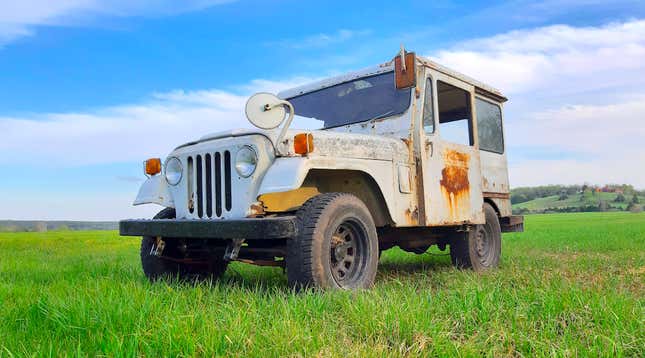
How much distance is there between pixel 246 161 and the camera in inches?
159

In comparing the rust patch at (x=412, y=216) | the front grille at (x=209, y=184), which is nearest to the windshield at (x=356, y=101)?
the rust patch at (x=412, y=216)

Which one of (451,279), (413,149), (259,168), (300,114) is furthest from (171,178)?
(451,279)

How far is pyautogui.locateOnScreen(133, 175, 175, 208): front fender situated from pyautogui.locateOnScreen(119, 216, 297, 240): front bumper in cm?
36

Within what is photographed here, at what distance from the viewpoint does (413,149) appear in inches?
195

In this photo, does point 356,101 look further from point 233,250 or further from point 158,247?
point 158,247

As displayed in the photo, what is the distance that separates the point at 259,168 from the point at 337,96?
1.86 metres

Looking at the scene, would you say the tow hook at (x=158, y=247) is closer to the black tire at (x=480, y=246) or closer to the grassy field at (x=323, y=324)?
the grassy field at (x=323, y=324)

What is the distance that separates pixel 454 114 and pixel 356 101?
1.38 metres

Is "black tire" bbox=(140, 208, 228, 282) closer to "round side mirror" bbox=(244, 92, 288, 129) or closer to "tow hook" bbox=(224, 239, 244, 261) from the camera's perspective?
"tow hook" bbox=(224, 239, 244, 261)

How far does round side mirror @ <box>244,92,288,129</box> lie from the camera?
12.8ft

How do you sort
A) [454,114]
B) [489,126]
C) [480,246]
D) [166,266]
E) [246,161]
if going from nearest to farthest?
1. [246,161]
2. [166,266]
3. [454,114]
4. [480,246]
5. [489,126]

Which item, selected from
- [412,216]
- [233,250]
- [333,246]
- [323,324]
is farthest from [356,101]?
[323,324]

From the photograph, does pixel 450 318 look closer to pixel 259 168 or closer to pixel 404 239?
pixel 259 168

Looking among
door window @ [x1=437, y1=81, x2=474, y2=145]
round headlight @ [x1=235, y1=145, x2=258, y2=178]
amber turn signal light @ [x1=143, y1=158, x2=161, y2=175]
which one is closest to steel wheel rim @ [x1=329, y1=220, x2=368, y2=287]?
round headlight @ [x1=235, y1=145, x2=258, y2=178]
